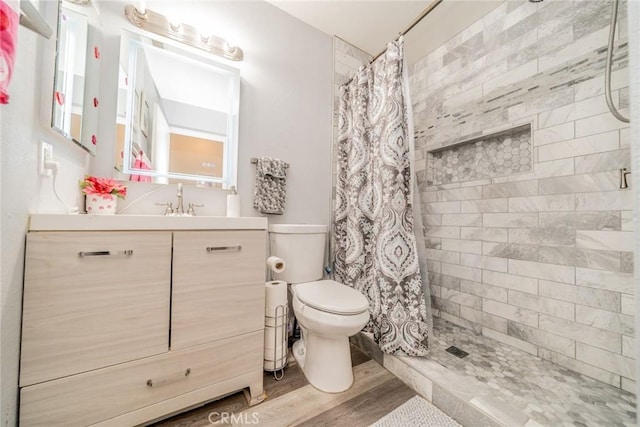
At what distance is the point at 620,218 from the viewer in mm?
1113

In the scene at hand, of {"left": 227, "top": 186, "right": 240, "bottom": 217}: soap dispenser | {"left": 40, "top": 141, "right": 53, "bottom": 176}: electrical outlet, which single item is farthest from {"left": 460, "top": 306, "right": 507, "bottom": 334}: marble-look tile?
{"left": 40, "top": 141, "right": 53, "bottom": 176}: electrical outlet

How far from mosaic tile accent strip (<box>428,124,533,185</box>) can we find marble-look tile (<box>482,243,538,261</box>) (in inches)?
19.2

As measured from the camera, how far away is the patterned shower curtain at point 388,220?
50.3 inches

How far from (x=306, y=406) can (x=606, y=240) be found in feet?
5.61

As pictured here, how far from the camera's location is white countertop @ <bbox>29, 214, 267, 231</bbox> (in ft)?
2.36

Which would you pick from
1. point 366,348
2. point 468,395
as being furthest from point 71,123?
point 468,395

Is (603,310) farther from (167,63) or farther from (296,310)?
(167,63)

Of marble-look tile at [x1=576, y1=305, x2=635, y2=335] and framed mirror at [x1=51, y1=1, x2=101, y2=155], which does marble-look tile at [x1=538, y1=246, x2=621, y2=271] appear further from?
framed mirror at [x1=51, y1=1, x2=101, y2=155]

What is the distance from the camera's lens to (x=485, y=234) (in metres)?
1.64

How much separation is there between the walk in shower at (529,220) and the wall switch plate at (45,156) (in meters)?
1.71

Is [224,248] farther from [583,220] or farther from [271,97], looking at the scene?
[583,220]

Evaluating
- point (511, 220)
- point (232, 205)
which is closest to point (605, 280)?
point (511, 220)

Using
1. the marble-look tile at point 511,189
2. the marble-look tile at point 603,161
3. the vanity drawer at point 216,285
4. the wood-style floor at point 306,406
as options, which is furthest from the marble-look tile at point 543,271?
the vanity drawer at point 216,285

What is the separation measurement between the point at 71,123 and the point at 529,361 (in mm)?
2576
